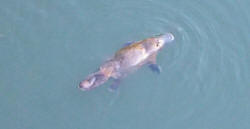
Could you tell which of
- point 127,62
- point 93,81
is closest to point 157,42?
point 127,62

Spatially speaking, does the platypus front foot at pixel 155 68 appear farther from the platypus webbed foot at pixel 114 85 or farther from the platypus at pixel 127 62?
the platypus webbed foot at pixel 114 85

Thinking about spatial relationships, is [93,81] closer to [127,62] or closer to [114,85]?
[114,85]

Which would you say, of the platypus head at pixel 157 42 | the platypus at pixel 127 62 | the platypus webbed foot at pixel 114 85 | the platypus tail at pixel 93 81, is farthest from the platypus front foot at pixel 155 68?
the platypus tail at pixel 93 81

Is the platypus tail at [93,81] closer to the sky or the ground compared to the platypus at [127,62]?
closer to the ground

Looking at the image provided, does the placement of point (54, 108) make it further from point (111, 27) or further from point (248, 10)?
point (248, 10)

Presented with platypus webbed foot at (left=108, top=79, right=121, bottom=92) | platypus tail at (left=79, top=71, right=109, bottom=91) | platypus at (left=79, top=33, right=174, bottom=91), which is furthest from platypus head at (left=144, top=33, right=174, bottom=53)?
platypus tail at (left=79, top=71, right=109, bottom=91)

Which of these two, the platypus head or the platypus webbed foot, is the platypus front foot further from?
Answer: the platypus webbed foot
